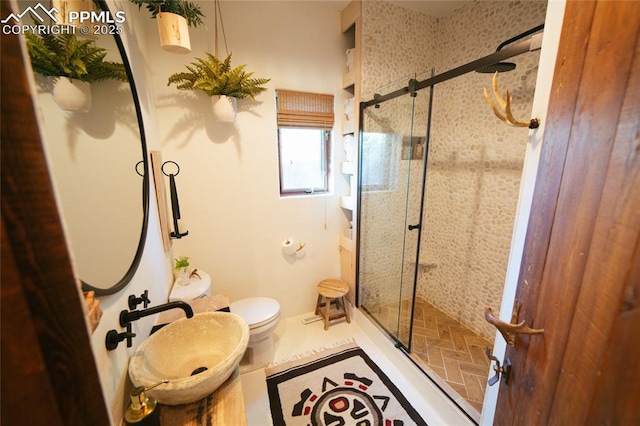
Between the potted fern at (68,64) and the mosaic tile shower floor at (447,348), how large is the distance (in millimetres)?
2263

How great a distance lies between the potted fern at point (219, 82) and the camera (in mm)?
1650

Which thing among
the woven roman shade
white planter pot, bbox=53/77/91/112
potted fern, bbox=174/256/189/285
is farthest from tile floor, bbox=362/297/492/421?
white planter pot, bbox=53/77/91/112

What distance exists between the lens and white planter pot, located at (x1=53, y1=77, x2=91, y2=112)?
0.67 meters

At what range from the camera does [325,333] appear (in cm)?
228

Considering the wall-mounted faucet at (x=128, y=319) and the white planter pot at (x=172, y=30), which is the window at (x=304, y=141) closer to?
the white planter pot at (x=172, y=30)

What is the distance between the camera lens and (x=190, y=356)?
1088mm

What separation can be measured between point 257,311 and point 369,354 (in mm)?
1024

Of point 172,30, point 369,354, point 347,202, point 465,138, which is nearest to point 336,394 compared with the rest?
point 369,354

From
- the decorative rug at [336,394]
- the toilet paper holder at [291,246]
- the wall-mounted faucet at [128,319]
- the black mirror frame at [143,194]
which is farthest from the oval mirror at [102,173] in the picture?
the decorative rug at [336,394]

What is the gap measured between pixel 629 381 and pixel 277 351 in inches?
82.2

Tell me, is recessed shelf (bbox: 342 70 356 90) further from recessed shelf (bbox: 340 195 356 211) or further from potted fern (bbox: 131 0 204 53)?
potted fern (bbox: 131 0 204 53)

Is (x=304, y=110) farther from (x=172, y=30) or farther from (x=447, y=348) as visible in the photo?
(x=447, y=348)

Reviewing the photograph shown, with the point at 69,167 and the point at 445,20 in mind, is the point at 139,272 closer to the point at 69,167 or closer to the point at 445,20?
the point at 69,167

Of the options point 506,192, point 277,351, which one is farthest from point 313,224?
point 506,192
